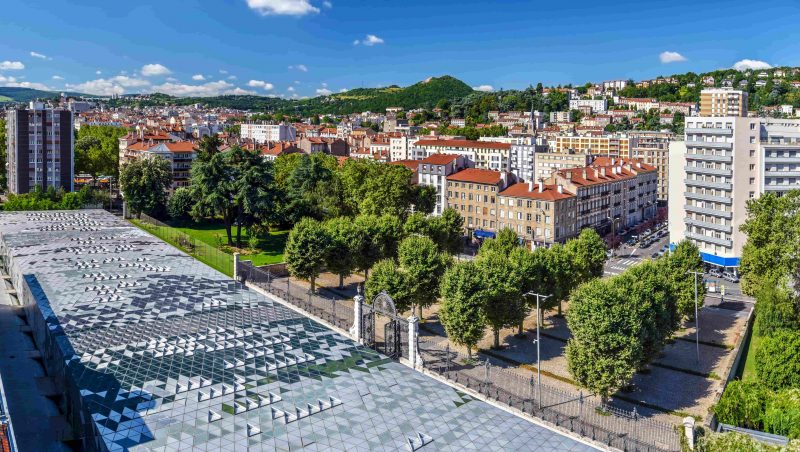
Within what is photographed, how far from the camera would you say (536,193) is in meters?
77.6

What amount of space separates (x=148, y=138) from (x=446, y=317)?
90.3 m

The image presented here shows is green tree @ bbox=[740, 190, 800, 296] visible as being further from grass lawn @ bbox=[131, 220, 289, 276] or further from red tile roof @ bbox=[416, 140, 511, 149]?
red tile roof @ bbox=[416, 140, 511, 149]

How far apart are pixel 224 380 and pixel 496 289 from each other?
63.7 feet

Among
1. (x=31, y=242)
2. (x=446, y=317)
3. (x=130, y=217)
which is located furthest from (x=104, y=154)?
(x=446, y=317)

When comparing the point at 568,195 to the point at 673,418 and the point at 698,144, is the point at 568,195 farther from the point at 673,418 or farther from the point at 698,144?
the point at 673,418

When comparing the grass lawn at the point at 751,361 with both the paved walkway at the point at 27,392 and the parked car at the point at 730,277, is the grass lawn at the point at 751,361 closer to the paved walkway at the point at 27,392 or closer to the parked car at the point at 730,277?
the parked car at the point at 730,277

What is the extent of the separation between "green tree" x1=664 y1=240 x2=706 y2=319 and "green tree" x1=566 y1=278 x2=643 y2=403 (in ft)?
45.6

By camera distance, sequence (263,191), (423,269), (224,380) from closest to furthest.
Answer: (224,380)
(423,269)
(263,191)

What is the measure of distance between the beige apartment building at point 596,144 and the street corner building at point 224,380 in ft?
335

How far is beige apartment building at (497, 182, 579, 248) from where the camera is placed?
75750 millimetres

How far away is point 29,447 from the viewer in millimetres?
24719

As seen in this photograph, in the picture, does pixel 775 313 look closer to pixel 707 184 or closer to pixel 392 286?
pixel 392 286

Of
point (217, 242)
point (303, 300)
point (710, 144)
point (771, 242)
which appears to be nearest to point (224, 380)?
point (303, 300)

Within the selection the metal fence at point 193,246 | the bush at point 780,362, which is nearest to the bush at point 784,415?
the bush at point 780,362
